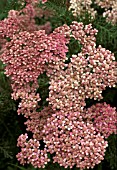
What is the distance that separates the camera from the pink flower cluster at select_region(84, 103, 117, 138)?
2.24m

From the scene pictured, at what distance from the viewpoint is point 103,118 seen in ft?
7.50

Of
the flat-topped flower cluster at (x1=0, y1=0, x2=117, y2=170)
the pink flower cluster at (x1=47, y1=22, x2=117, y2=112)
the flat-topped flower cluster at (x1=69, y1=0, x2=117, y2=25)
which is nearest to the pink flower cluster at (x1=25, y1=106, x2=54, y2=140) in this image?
the flat-topped flower cluster at (x1=0, y1=0, x2=117, y2=170)

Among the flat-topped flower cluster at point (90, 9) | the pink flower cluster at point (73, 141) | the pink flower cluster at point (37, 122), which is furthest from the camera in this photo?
the flat-topped flower cluster at point (90, 9)

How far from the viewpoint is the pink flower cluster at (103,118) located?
224cm

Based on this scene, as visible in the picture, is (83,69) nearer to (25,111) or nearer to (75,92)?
(75,92)

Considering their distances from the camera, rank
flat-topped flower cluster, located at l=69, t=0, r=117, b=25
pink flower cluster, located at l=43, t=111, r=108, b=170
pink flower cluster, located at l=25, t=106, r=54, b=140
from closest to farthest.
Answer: pink flower cluster, located at l=43, t=111, r=108, b=170 < pink flower cluster, located at l=25, t=106, r=54, b=140 < flat-topped flower cluster, located at l=69, t=0, r=117, b=25

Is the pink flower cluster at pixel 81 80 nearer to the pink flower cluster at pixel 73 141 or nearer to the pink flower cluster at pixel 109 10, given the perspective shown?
the pink flower cluster at pixel 73 141

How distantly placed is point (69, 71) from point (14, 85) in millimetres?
281

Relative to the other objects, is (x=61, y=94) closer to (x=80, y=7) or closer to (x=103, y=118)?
(x=103, y=118)

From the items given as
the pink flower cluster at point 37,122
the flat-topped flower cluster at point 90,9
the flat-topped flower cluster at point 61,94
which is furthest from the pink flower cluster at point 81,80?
the flat-topped flower cluster at point 90,9

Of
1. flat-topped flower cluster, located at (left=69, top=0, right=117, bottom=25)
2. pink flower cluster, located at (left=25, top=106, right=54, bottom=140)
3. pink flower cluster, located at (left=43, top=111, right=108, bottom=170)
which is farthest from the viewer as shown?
flat-topped flower cluster, located at (left=69, top=0, right=117, bottom=25)

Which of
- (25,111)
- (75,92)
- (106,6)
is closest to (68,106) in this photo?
(75,92)

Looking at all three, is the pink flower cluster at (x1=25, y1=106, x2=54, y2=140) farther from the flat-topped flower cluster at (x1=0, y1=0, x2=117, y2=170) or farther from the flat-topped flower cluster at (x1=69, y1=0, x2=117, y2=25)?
the flat-topped flower cluster at (x1=69, y1=0, x2=117, y2=25)

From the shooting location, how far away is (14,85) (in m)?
2.23
